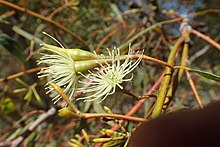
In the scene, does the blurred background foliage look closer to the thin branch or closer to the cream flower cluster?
the thin branch

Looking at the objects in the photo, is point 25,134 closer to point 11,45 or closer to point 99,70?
point 11,45

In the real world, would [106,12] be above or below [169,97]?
above

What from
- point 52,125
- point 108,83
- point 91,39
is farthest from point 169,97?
point 52,125

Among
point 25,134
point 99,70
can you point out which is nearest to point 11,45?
point 25,134

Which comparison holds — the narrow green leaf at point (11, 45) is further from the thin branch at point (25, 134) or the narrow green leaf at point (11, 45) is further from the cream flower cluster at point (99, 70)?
the cream flower cluster at point (99, 70)

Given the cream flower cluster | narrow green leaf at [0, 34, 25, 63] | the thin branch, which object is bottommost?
the thin branch

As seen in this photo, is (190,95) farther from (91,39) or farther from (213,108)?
(213,108)

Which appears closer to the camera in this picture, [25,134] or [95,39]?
[25,134]

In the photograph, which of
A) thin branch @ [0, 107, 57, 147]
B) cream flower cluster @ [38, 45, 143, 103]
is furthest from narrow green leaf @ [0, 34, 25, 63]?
cream flower cluster @ [38, 45, 143, 103]
